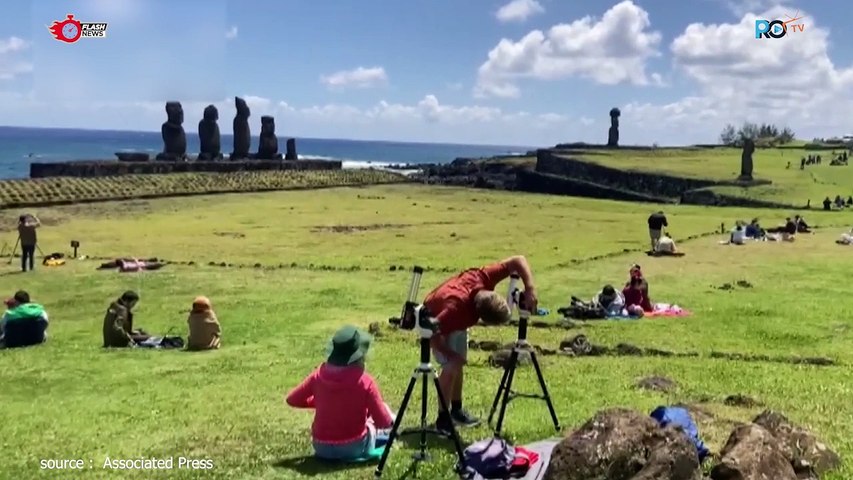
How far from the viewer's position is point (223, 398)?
13.4m

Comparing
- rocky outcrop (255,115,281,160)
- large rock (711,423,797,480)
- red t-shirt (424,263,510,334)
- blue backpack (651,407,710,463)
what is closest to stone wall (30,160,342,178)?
rocky outcrop (255,115,281,160)

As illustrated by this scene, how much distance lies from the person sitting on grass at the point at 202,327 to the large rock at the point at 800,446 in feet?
37.5

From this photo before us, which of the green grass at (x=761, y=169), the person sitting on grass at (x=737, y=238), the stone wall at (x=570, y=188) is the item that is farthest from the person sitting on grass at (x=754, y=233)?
the stone wall at (x=570, y=188)

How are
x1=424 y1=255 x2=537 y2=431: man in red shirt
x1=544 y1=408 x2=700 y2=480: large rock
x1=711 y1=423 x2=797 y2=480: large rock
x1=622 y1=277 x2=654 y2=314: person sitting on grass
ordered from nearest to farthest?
x1=544 y1=408 x2=700 y2=480: large rock < x1=711 y1=423 x2=797 y2=480: large rock < x1=424 y1=255 x2=537 y2=431: man in red shirt < x1=622 y1=277 x2=654 y2=314: person sitting on grass

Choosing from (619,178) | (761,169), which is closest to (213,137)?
(619,178)

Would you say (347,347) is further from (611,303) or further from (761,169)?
(761,169)

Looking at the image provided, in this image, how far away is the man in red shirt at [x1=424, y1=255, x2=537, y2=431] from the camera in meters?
9.55

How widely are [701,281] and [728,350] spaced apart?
9.70m

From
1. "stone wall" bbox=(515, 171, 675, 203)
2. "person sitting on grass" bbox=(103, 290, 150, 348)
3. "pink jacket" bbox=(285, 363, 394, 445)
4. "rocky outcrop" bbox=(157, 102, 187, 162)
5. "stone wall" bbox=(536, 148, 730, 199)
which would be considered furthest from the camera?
"rocky outcrop" bbox=(157, 102, 187, 162)

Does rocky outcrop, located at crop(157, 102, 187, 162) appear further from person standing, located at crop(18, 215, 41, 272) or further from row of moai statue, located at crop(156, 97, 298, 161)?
person standing, located at crop(18, 215, 41, 272)

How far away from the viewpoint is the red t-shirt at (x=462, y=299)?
985 cm

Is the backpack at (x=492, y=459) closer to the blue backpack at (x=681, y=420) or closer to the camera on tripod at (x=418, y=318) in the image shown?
the camera on tripod at (x=418, y=318)

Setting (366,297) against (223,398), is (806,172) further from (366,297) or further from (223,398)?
(223,398)

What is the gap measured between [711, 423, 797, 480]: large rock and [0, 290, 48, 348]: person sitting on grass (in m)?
14.9
